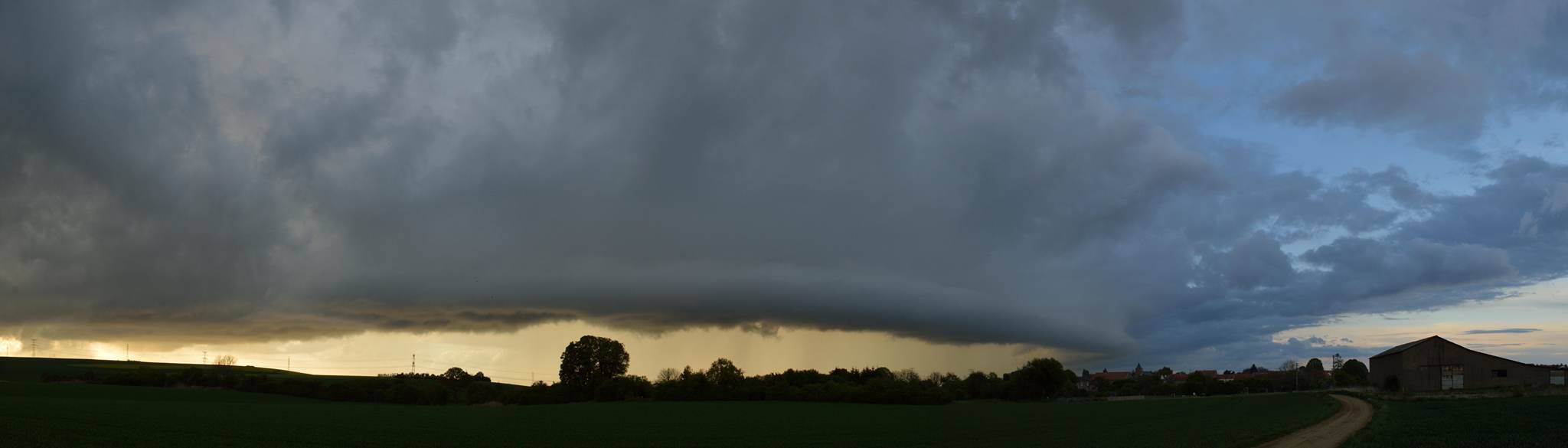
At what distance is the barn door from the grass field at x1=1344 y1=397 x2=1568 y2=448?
49.0 metres

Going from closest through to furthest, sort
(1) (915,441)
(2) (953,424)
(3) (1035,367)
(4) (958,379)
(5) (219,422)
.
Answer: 1. (1) (915,441)
2. (5) (219,422)
3. (2) (953,424)
4. (3) (1035,367)
5. (4) (958,379)

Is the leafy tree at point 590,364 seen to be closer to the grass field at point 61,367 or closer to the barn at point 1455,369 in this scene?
the grass field at point 61,367

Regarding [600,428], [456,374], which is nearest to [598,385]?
[456,374]

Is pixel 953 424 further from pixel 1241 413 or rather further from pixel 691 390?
pixel 691 390

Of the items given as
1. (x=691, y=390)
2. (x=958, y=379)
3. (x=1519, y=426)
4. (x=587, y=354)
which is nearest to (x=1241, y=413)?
(x=1519, y=426)

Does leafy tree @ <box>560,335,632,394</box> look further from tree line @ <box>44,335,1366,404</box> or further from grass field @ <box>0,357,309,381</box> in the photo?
grass field @ <box>0,357,309,381</box>

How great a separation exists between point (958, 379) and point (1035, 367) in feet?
100

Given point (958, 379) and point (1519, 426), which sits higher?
point (1519, 426)

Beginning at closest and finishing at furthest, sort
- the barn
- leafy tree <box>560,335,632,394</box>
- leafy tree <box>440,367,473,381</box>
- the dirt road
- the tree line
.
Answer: the dirt road < the barn < the tree line < leafy tree <box>560,335,632,394</box> < leafy tree <box>440,367,473,381</box>

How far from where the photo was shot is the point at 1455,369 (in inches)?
4065

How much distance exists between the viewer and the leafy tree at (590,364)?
140 meters

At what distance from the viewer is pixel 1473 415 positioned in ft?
165

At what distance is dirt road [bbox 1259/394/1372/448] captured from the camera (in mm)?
39406

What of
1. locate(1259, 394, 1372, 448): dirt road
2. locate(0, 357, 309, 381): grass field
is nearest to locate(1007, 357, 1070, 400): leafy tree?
locate(1259, 394, 1372, 448): dirt road
